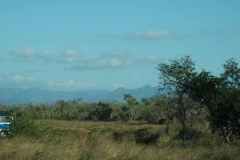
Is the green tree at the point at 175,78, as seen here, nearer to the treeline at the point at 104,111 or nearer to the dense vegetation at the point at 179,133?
the dense vegetation at the point at 179,133

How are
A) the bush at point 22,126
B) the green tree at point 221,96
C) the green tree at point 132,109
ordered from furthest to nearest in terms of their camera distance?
the green tree at point 132,109 < the bush at point 22,126 < the green tree at point 221,96

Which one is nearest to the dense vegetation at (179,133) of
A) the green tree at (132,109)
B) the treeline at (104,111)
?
the treeline at (104,111)

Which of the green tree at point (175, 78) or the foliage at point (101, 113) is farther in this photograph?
the foliage at point (101, 113)

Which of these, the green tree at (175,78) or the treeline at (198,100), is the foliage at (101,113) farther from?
the green tree at (175,78)

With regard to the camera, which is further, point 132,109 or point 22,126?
point 132,109

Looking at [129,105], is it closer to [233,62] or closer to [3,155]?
[233,62]

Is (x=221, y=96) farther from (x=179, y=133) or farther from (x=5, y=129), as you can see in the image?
(x=179, y=133)

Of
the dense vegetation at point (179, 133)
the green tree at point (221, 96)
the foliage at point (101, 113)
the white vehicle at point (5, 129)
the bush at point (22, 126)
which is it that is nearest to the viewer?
the dense vegetation at point (179, 133)

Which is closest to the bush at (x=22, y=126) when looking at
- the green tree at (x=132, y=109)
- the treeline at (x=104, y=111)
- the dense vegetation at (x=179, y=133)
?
the dense vegetation at (x=179, y=133)

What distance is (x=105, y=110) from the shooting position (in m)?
68.9

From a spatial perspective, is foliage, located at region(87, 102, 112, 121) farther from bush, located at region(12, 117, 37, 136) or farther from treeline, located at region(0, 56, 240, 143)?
bush, located at region(12, 117, 37, 136)

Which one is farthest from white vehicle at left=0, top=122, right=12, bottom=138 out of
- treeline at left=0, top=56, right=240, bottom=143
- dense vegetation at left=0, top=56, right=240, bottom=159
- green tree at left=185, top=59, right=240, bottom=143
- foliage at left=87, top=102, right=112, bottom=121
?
foliage at left=87, top=102, right=112, bottom=121

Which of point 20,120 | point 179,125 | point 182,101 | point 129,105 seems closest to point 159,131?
point 179,125

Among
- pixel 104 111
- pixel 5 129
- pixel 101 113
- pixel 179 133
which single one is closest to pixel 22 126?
pixel 5 129
